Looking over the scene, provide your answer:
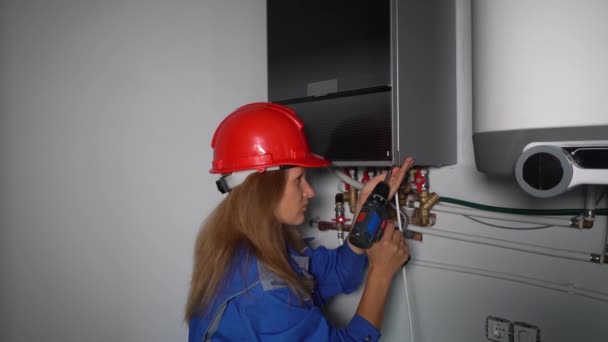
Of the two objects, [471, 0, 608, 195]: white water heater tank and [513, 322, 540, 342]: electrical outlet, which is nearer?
[471, 0, 608, 195]: white water heater tank

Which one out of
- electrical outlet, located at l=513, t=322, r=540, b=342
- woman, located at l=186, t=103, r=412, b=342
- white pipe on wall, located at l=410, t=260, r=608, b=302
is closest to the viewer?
woman, located at l=186, t=103, r=412, b=342

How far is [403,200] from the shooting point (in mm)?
1301

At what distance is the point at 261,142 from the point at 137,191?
53cm

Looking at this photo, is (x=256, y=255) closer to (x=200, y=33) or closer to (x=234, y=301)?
(x=234, y=301)

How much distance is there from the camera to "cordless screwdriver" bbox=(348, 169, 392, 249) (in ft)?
3.26

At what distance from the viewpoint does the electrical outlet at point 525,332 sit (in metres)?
1.09

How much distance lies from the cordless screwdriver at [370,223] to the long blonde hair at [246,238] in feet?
0.59

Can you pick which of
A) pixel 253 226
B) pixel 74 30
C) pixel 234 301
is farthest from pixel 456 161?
pixel 74 30

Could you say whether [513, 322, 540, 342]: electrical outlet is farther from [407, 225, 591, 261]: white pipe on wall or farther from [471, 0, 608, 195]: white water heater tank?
[471, 0, 608, 195]: white water heater tank

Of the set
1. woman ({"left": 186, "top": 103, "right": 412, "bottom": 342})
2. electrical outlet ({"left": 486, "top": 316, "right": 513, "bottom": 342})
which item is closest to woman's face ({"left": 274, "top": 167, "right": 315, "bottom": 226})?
woman ({"left": 186, "top": 103, "right": 412, "bottom": 342})

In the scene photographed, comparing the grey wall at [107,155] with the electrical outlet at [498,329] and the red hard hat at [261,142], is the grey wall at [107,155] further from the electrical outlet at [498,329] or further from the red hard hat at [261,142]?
the electrical outlet at [498,329]

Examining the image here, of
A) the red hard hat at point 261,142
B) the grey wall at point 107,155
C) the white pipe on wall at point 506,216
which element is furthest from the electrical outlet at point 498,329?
the grey wall at point 107,155

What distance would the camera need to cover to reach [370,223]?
3.26 feet

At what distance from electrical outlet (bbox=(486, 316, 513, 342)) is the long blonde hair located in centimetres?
59
